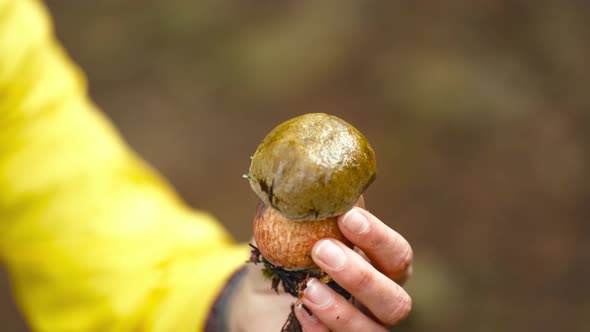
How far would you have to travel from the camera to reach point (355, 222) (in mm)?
1244

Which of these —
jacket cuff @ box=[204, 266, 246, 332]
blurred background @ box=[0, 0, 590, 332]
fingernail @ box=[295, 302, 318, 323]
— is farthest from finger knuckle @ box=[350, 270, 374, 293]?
blurred background @ box=[0, 0, 590, 332]

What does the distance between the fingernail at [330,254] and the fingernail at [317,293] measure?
0.22ft

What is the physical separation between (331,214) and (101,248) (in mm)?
1108

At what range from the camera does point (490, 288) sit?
374cm

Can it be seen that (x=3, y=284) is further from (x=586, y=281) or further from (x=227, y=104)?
(x=586, y=281)

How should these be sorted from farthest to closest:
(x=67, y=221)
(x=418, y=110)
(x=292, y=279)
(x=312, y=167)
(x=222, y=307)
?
1. (x=418, y=110)
2. (x=67, y=221)
3. (x=222, y=307)
4. (x=292, y=279)
5. (x=312, y=167)

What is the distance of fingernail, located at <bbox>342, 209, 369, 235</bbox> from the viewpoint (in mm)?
1243

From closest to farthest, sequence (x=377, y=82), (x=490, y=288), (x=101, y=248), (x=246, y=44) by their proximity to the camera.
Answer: (x=101, y=248)
(x=490, y=288)
(x=377, y=82)
(x=246, y=44)

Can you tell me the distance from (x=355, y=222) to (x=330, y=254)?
0.08 m

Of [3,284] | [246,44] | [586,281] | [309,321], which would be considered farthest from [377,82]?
[309,321]

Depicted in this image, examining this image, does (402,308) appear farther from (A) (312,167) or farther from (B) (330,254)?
(A) (312,167)

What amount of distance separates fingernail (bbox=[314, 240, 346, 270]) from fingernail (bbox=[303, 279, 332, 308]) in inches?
2.6

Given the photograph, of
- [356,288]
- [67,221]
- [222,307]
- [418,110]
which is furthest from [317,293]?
[418,110]

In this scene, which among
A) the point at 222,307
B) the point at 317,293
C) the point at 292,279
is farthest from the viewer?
the point at 222,307
